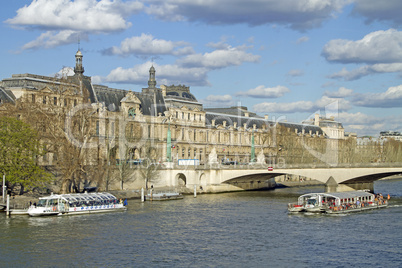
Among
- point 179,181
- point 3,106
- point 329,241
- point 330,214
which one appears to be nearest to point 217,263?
point 329,241

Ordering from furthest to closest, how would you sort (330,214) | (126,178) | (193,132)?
(193,132) → (126,178) → (330,214)

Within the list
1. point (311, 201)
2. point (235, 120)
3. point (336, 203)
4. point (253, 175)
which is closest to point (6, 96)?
point (253, 175)

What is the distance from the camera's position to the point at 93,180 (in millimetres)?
83375

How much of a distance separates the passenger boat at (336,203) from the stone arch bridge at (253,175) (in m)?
8.62

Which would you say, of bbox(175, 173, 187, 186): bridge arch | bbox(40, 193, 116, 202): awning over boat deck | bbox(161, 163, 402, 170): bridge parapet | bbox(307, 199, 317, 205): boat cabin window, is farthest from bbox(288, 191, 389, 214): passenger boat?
bbox(175, 173, 187, 186): bridge arch

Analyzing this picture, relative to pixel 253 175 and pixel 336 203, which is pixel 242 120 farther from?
pixel 336 203

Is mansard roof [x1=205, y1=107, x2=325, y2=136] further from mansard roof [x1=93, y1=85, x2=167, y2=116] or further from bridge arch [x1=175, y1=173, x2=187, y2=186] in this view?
bridge arch [x1=175, y1=173, x2=187, y2=186]

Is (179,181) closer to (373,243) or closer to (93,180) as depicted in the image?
(93,180)

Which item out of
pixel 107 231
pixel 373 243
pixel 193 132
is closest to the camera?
pixel 373 243

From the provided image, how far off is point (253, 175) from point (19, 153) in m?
38.8

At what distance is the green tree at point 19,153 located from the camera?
227 ft

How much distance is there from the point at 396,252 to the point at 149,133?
2882 inches

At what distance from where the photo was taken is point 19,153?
7050 centimetres

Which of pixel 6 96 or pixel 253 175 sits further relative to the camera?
pixel 253 175
